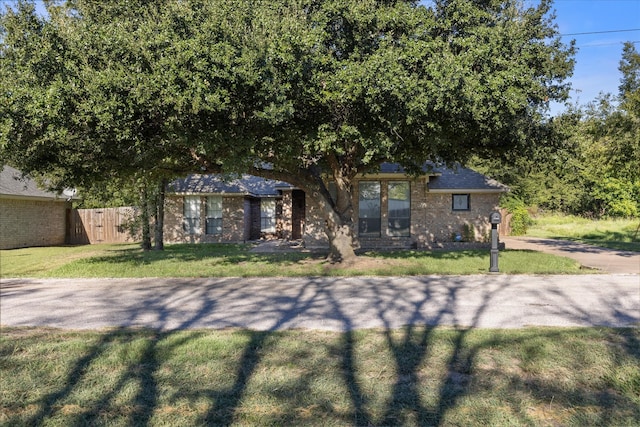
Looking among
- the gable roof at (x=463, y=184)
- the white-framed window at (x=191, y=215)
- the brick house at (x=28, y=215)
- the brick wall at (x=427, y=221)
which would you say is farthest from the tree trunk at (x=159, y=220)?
the gable roof at (x=463, y=184)

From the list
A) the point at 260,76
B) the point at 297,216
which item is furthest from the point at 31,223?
the point at 260,76

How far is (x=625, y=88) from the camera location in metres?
16.8

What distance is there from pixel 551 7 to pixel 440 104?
5.55 metres

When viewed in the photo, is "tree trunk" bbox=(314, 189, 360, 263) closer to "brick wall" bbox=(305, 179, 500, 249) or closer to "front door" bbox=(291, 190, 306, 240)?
"brick wall" bbox=(305, 179, 500, 249)

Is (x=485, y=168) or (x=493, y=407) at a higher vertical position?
(x=485, y=168)

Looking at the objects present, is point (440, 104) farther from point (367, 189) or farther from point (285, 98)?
point (367, 189)

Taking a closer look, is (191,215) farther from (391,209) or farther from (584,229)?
(584,229)

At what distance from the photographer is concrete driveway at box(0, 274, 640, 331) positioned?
6.39m

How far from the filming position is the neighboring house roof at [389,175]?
1966 centimetres

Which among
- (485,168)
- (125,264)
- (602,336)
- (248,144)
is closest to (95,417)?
(602,336)

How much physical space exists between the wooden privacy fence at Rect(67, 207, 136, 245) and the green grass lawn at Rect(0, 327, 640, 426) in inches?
842

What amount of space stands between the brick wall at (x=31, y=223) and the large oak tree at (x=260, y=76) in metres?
13.2

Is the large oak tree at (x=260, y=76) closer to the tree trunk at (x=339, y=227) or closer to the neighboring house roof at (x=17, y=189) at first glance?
the tree trunk at (x=339, y=227)

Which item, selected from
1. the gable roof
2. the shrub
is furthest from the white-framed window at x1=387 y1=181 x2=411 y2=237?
the shrub
